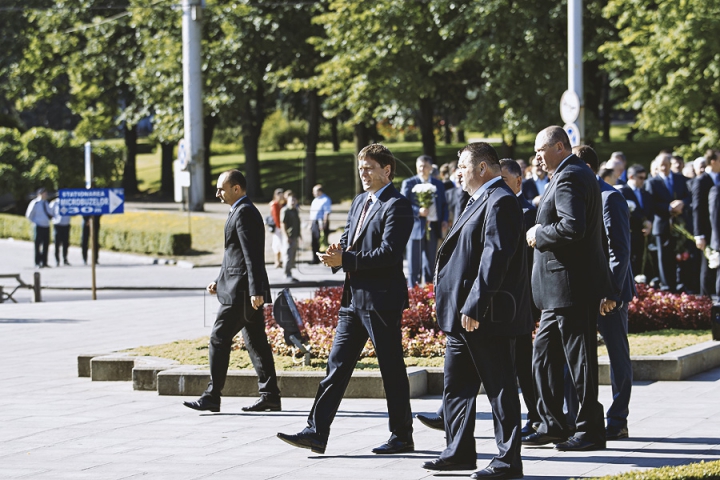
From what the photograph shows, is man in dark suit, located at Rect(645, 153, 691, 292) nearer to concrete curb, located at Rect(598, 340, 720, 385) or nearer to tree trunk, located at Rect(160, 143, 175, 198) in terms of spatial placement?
concrete curb, located at Rect(598, 340, 720, 385)

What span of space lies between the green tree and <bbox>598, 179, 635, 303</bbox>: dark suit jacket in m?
17.8

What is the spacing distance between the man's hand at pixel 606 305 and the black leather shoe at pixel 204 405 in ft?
10.1

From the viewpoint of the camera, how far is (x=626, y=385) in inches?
299

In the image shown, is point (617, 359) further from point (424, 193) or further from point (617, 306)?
point (424, 193)

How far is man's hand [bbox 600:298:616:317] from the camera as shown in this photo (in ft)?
23.7

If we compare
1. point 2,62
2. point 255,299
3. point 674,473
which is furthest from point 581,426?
point 2,62

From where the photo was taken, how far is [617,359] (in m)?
7.64

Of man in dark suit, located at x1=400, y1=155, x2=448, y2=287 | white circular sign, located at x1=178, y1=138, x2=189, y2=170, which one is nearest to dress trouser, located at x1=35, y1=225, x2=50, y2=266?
white circular sign, located at x1=178, y1=138, x2=189, y2=170

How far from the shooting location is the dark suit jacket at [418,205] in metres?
16.0

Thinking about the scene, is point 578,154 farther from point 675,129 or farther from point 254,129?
point 254,129

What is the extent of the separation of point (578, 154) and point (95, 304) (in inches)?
461

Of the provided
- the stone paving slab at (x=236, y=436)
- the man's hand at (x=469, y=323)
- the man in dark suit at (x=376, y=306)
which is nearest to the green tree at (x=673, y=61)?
the stone paving slab at (x=236, y=436)

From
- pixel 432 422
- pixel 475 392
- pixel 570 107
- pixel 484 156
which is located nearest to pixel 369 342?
pixel 432 422

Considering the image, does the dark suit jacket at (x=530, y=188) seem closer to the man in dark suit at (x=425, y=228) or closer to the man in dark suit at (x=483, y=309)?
the man in dark suit at (x=425, y=228)
